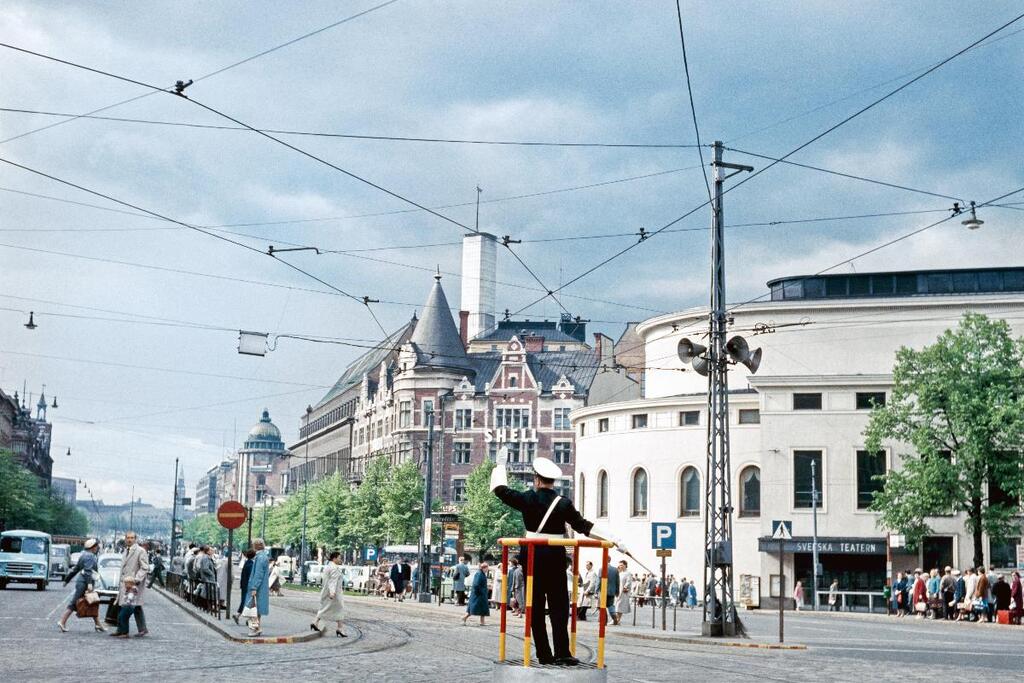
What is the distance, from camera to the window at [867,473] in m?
61.2

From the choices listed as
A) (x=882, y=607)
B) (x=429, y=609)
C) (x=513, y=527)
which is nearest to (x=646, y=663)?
(x=429, y=609)

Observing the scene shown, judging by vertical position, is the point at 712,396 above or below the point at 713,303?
below

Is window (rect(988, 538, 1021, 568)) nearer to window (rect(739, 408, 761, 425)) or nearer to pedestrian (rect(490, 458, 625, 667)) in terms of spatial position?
window (rect(739, 408, 761, 425))

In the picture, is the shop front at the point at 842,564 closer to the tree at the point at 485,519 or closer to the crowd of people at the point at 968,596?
the crowd of people at the point at 968,596

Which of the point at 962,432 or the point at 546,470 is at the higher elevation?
the point at 962,432

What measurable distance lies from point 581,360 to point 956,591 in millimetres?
67148

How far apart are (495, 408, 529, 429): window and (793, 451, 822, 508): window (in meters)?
41.5

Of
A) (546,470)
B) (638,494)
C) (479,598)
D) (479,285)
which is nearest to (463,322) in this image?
(479,285)

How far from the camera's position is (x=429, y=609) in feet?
147

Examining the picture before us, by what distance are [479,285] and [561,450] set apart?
120 ft

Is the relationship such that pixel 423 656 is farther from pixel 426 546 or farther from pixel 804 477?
pixel 804 477

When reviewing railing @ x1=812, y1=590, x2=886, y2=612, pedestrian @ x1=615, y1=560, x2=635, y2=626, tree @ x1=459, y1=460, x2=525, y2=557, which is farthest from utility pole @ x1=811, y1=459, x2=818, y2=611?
tree @ x1=459, y1=460, x2=525, y2=557

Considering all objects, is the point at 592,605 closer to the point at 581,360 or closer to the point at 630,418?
the point at 630,418

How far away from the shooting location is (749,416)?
2689 inches
